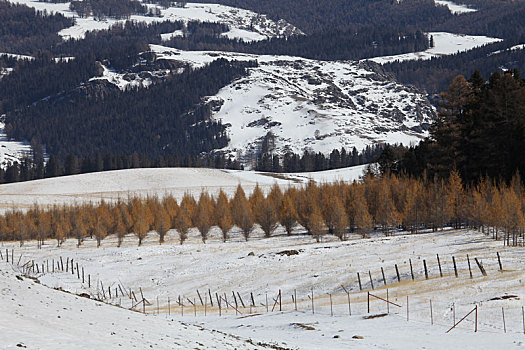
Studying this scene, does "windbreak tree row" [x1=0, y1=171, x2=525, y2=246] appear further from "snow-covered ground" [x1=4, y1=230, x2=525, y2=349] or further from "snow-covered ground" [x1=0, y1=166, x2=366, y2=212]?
"snow-covered ground" [x1=0, y1=166, x2=366, y2=212]

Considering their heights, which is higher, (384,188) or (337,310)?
(384,188)

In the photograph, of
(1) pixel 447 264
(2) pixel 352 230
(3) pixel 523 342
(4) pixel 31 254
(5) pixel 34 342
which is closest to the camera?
(5) pixel 34 342

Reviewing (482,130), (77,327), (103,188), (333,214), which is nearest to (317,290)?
(77,327)

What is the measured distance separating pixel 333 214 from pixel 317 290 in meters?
44.7

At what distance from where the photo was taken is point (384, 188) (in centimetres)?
9919

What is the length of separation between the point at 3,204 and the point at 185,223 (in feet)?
214

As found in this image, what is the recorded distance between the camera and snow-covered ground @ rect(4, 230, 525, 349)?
110 ft

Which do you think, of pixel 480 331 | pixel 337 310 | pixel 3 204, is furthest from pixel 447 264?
pixel 3 204

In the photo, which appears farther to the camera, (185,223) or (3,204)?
(3,204)

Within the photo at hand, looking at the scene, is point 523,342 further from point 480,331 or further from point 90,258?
point 90,258

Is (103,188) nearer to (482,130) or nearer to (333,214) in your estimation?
Answer: (333,214)

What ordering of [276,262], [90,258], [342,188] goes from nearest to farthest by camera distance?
[276,262], [90,258], [342,188]

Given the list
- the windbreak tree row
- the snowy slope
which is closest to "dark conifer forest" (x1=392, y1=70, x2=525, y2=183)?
the windbreak tree row

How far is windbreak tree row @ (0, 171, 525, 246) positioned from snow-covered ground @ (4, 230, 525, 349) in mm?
6410
